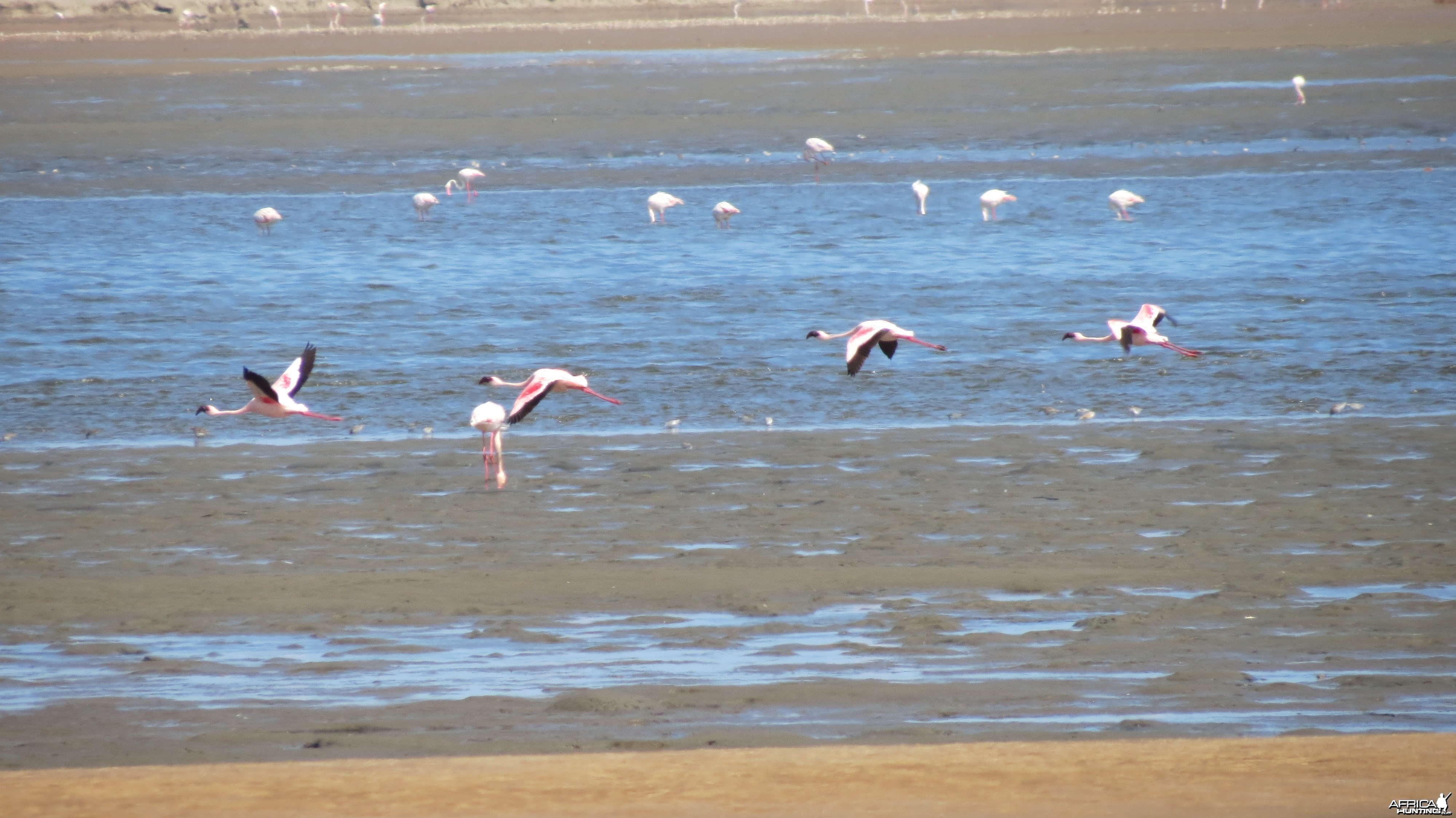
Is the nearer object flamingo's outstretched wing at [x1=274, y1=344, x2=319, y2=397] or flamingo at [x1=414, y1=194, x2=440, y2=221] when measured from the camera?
flamingo's outstretched wing at [x1=274, y1=344, x2=319, y2=397]

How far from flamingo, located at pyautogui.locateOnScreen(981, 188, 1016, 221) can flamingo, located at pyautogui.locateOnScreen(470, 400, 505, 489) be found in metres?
9.90

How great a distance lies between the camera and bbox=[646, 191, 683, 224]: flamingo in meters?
19.0

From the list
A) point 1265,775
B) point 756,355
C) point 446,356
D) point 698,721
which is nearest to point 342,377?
point 446,356

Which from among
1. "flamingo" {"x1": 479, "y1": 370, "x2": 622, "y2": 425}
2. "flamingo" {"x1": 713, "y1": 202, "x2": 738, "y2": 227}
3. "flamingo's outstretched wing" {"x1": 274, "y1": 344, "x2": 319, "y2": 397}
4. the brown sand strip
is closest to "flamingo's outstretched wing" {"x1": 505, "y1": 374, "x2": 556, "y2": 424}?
"flamingo" {"x1": 479, "y1": 370, "x2": 622, "y2": 425}

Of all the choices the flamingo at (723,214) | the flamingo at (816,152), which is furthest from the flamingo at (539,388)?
the flamingo at (816,152)

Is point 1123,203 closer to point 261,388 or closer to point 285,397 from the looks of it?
point 285,397

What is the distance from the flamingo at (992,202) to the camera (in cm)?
1817

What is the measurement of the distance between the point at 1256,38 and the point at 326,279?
2814cm

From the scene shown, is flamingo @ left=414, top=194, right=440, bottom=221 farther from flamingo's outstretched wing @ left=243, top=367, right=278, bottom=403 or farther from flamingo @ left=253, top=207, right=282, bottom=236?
flamingo's outstretched wing @ left=243, top=367, right=278, bottom=403

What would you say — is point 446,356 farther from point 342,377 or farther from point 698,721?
point 698,721

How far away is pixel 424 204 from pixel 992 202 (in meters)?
6.83

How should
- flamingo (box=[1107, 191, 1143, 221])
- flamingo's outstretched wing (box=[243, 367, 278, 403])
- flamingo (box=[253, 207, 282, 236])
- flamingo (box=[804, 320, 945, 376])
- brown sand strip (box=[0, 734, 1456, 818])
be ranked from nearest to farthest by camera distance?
1. brown sand strip (box=[0, 734, 1456, 818])
2. flamingo's outstretched wing (box=[243, 367, 278, 403])
3. flamingo (box=[804, 320, 945, 376])
4. flamingo (box=[1107, 191, 1143, 221])
5. flamingo (box=[253, 207, 282, 236])

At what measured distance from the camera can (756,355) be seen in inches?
488

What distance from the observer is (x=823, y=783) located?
490 centimetres
